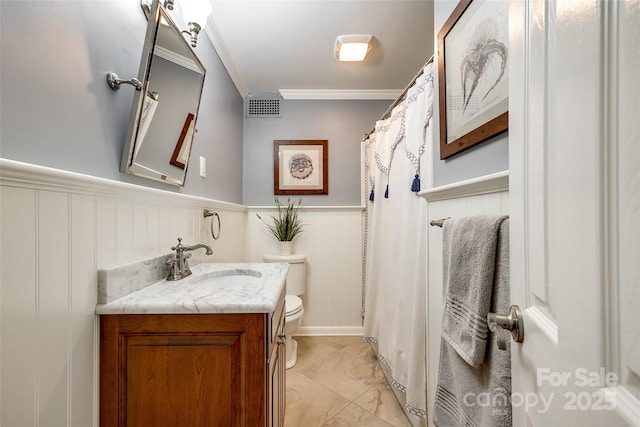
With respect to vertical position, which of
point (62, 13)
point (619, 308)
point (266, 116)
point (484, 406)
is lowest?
point (484, 406)

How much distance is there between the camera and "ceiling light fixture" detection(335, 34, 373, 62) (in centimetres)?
171

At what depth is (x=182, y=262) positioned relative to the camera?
1124 millimetres

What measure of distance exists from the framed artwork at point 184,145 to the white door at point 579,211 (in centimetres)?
130

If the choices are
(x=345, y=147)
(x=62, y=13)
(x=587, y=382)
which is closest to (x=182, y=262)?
(x=62, y=13)

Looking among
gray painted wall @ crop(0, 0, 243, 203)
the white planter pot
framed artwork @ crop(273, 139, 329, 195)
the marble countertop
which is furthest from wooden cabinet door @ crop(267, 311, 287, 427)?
framed artwork @ crop(273, 139, 329, 195)

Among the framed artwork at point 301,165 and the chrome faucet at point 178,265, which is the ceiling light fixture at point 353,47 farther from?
the chrome faucet at point 178,265

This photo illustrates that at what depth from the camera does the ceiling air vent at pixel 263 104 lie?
249cm

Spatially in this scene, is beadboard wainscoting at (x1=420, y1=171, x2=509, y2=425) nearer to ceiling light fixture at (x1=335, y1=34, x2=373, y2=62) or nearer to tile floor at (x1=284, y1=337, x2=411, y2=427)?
tile floor at (x1=284, y1=337, x2=411, y2=427)

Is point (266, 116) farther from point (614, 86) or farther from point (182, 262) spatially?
point (614, 86)

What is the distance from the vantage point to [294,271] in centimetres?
228

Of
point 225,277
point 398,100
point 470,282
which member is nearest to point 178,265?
point 225,277

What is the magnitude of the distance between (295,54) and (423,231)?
1.58 metres

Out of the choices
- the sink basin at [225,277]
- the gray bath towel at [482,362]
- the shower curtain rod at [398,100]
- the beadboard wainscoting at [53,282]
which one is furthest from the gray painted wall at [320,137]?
the gray bath towel at [482,362]

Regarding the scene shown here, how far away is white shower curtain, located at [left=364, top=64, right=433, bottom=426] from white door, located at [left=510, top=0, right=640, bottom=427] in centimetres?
83
